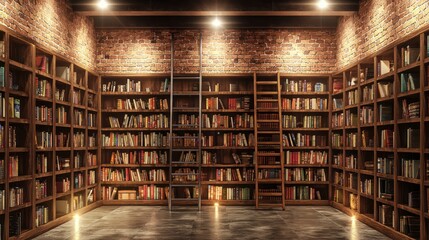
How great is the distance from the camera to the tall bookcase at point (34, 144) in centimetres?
617

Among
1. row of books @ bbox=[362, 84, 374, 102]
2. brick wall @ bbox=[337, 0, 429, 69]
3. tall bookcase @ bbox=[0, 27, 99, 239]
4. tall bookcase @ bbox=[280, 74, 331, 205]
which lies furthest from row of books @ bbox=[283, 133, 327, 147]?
tall bookcase @ bbox=[0, 27, 99, 239]

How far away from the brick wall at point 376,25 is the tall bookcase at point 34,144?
5.32 meters

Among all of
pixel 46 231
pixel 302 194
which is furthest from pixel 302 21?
pixel 46 231

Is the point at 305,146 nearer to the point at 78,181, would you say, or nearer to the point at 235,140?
the point at 235,140

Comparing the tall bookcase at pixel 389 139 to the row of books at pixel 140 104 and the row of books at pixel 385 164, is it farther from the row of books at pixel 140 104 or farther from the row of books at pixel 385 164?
the row of books at pixel 140 104

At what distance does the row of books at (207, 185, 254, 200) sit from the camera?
1066 centimetres

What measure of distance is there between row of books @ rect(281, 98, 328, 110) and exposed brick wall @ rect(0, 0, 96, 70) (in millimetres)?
4323

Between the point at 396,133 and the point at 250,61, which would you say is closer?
the point at 396,133

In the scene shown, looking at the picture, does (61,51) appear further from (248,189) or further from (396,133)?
(396,133)

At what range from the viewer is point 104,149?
35.8 feet

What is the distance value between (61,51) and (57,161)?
1.96m

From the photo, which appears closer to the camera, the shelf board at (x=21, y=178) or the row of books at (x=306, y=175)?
the shelf board at (x=21, y=178)

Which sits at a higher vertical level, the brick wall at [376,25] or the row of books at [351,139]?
the brick wall at [376,25]

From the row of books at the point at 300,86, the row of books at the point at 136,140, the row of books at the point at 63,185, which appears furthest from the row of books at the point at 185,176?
the row of books at the point at 300,86
